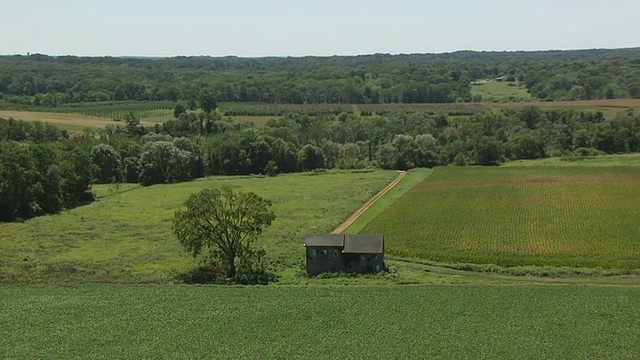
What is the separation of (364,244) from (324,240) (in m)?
3.46

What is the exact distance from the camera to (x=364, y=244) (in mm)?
52438

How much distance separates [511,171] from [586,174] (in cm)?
1175

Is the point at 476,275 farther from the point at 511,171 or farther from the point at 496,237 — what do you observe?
the point at 511,171

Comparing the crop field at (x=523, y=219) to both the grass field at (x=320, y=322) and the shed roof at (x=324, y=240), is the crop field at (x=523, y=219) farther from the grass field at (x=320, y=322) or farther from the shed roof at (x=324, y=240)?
the grass field at (x=320, y=322)

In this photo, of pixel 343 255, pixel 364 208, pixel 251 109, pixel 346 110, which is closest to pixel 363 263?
pixel 343 255

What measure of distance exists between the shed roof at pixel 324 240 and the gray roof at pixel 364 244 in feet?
1.87

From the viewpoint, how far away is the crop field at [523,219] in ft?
183

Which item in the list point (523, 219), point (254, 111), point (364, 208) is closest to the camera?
point (523, 219)

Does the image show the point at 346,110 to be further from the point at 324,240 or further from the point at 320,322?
the point at 320,322

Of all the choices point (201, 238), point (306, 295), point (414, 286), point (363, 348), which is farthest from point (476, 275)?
point (201, 238)

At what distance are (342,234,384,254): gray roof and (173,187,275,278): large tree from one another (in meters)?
7.06

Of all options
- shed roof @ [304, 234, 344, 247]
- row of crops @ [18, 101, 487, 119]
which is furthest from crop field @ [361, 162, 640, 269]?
row of crops @ [18, 101, 487, 119]

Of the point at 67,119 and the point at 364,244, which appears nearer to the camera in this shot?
the point at 364,244

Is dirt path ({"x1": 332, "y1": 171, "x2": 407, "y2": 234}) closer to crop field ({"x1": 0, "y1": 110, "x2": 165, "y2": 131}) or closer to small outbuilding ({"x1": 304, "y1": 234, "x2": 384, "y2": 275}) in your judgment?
small outbuilding ({"x1": 304, "y1": 234, "x2": 384, "y2": 275})
